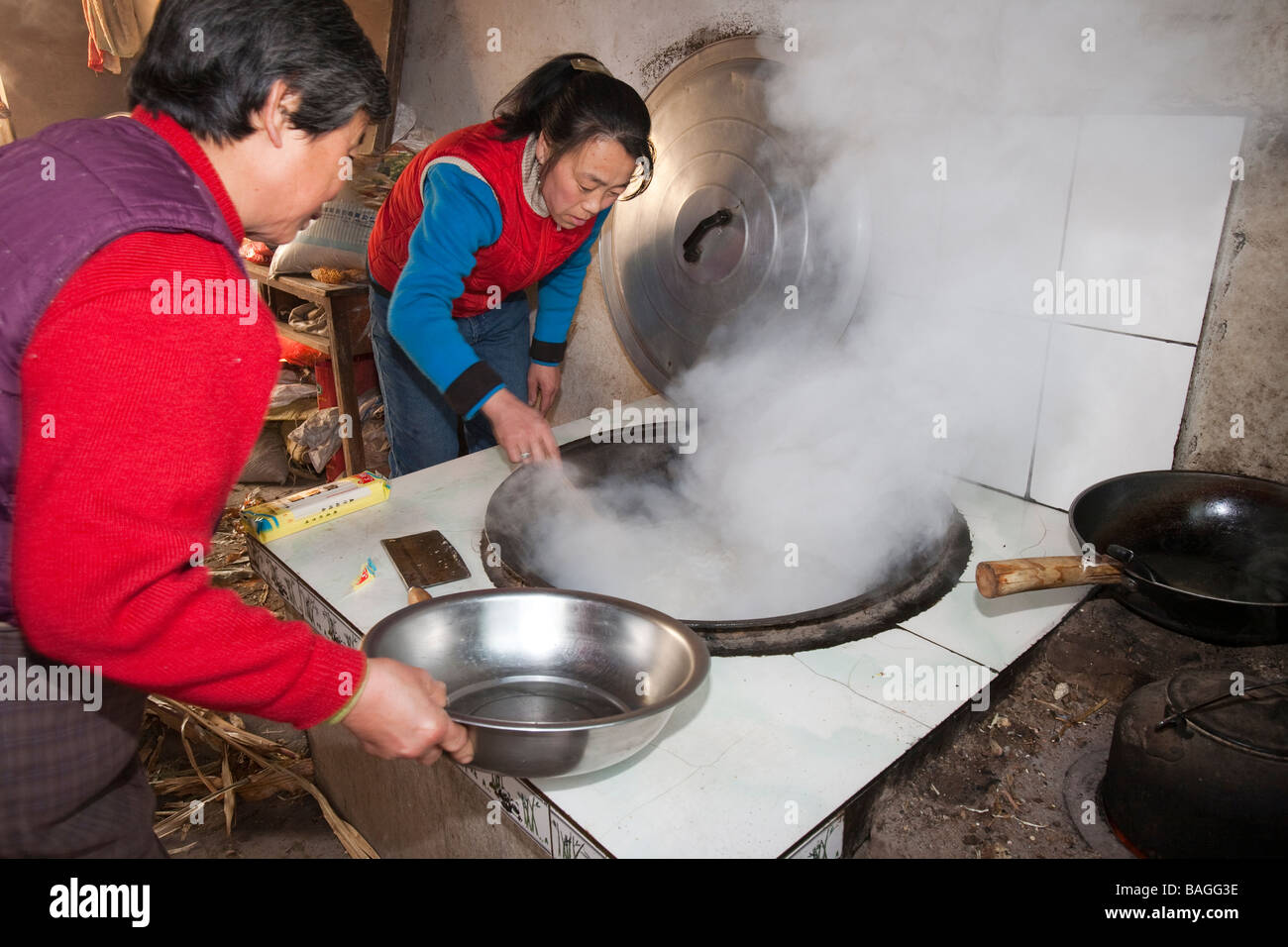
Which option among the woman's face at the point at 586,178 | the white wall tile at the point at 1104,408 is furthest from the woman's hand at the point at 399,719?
the white wall tile at the point at 1104,408

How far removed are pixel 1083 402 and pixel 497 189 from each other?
1.34 metres

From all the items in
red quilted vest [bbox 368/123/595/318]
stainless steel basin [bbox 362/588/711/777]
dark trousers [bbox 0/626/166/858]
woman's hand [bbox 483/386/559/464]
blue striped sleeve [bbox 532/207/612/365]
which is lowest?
dark trousers [bbox 0/626/166/858]

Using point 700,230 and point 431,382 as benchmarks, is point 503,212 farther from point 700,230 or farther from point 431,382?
point 431,382

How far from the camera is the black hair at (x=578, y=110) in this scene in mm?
1737

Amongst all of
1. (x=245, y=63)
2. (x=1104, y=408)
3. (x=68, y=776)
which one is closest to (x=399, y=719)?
(x=68, y=776)

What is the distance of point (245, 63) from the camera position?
862 mm

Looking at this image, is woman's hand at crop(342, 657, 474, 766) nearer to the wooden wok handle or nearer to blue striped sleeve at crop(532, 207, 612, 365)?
the wooden wok handle

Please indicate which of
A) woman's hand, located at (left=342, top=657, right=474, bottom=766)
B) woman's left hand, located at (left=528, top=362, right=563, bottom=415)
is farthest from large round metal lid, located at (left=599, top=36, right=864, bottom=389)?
woman's hand, located at (left=342, top=657, right=474, bottom=766)

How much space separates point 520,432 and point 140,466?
101 cm

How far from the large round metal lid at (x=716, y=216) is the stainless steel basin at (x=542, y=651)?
3.64 ft

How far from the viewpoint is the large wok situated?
1207 mm

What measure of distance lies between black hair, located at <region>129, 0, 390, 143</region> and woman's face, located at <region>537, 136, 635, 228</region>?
A: 869mm

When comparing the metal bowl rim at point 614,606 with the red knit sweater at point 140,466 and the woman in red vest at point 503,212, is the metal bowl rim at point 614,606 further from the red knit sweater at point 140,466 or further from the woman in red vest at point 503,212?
the woman in red vest at point 503,212
